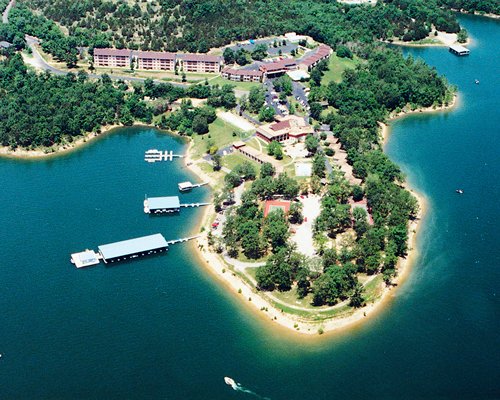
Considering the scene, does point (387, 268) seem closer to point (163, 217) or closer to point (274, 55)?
point (163, 217)

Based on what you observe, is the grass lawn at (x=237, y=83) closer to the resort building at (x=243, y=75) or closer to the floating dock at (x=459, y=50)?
the resort building at (x=243, y=75)

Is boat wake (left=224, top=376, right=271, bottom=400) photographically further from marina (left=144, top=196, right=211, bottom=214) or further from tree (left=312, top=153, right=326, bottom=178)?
tree (left=312, top=153, right=326, bottom=178)

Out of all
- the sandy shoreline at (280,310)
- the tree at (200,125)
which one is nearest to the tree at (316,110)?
the tree at (200,125)

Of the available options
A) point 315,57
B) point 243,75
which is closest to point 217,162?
point 243,75

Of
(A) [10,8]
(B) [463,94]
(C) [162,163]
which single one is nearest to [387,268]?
(C) [162,163]

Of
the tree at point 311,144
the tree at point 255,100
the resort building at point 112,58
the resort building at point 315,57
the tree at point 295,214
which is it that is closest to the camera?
the tree at point 295,214
